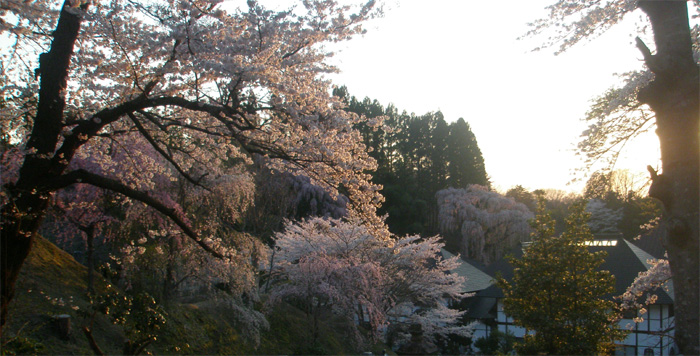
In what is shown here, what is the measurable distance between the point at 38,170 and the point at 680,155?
232 inches

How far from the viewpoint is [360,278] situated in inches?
599

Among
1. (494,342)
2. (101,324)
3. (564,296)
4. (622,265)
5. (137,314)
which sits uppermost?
(622,265)

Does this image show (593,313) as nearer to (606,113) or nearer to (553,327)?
(553,327)

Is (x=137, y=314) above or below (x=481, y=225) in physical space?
below

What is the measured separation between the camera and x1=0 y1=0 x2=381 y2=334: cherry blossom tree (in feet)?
17.0

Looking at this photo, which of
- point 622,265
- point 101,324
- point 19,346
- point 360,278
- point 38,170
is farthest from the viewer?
point 622,265

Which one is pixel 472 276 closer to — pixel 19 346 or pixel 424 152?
pixel 424 152

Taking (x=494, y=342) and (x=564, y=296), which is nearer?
(x=564, y=296)

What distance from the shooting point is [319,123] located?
5.62 metres

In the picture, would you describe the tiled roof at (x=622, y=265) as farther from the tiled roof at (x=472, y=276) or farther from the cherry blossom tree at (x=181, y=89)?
the cherry blossom tree at (x=181, y=89)

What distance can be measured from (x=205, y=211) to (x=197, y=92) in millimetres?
8150

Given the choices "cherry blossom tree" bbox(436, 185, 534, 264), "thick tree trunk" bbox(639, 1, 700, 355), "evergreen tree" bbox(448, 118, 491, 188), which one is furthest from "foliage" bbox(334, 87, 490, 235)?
"thick tree trunk" bbox(639, 1, 700, 355)

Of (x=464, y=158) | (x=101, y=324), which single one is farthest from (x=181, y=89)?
(x=464, y=158)

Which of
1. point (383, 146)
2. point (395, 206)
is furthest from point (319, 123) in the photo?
point (383, 146)
